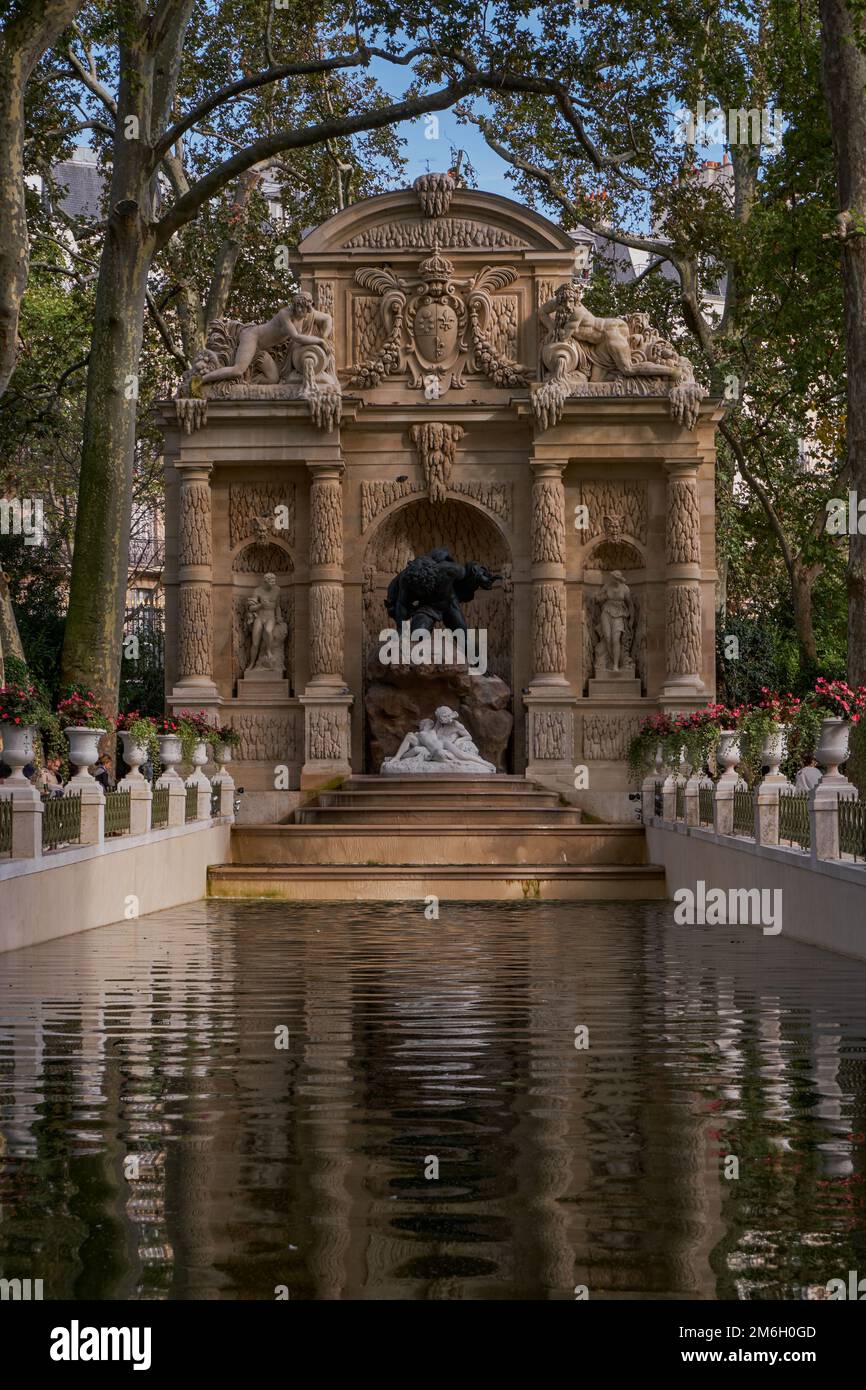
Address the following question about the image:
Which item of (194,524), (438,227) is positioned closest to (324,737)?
(194,524)

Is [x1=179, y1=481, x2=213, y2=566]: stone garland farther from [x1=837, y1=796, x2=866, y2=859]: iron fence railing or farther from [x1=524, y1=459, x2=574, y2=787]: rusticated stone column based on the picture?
[x1=837, y1=796, x2=866, y2=859]: iron fence railing

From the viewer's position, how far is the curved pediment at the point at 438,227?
1219 inches

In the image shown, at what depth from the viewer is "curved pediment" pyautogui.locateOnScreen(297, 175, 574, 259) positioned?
30953 mm

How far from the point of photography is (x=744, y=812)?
1922 cm

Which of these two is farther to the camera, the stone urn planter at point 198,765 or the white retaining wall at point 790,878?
the stone urn planter at point 198,765

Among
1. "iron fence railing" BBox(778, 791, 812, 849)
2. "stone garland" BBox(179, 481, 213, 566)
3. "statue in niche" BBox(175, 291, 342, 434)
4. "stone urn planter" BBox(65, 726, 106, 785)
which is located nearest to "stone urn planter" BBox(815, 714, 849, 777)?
"iron fence railing" BBox(778, 791, 812, 849)

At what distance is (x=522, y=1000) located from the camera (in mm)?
11320

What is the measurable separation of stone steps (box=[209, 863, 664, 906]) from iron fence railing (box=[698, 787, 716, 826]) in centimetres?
147

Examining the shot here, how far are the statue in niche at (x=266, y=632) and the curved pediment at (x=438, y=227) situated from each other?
18.4ft

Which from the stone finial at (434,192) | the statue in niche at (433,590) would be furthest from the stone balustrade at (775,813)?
the stone finial at (434,192)

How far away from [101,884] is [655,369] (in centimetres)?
1555

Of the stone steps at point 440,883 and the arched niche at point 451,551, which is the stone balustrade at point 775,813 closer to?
the stone steps at point 440,883
